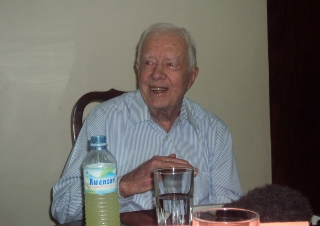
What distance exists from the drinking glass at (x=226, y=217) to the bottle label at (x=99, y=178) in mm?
285

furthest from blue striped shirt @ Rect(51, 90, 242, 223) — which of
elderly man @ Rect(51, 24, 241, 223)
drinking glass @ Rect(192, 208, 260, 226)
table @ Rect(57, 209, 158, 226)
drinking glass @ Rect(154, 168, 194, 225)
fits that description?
drinking glass @ Rect(192, 208, 260, 226)

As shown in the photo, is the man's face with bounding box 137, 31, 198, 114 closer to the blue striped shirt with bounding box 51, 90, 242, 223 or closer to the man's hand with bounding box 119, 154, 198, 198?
the blue striped shirt with bounding box 51, 90, 242, 223

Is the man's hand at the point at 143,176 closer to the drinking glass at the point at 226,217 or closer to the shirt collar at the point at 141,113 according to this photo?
the shirt collar at the point at 141,113

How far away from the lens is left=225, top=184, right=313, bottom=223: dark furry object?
837 mm

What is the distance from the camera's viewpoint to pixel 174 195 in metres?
0.91

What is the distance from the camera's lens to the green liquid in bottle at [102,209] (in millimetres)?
948

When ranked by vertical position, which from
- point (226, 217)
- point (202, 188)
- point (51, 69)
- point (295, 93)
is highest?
point (51, 69)

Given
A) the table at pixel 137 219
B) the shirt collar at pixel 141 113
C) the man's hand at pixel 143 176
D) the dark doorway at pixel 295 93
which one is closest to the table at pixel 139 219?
the table at pixel 137 219

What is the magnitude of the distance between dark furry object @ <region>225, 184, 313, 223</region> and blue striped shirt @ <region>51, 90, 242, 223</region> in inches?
25.0

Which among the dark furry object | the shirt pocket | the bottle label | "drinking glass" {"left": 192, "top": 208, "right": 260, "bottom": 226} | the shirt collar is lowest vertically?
the shirt pocket

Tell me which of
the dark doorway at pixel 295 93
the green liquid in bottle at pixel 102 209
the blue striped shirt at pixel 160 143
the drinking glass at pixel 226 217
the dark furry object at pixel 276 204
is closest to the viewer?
the drinking glass at pixel 226 217

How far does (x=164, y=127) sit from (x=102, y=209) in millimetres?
795

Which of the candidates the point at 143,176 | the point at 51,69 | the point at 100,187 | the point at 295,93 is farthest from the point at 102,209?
the point at 295,93

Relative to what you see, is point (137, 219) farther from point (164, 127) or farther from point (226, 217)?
point (164, 127)
